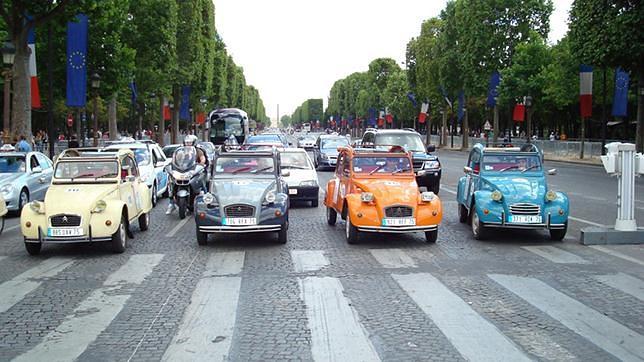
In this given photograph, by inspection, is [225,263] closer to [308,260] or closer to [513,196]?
[308,260]

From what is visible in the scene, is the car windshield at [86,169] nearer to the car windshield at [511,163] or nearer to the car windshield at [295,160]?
the car windshield at [511,163]

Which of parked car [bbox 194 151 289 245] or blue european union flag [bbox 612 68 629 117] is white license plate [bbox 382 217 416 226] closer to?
parked car [bbox 194 151 289 245]

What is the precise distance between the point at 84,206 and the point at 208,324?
5.04 meters

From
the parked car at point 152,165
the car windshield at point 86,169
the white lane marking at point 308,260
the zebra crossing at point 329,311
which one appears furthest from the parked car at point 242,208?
the parked car at point 152,165

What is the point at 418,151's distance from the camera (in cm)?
2269

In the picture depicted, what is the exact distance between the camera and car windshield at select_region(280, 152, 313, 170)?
19.3m

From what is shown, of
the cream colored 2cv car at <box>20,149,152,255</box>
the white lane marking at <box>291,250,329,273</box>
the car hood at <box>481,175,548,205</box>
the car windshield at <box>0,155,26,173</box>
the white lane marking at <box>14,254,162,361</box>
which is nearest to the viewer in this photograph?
the white lane marking at <box>14,254,162,361</box>

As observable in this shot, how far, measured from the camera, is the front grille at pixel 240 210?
11.7 meters

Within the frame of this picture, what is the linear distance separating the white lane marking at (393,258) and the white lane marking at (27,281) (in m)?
4.79

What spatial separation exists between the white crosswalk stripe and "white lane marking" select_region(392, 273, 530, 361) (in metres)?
2.10

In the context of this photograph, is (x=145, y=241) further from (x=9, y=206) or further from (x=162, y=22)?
(x=162, y=22)

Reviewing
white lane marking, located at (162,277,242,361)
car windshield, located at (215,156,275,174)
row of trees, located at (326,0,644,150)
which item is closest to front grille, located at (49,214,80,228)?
white lane marking, located at (162,277,242,361)

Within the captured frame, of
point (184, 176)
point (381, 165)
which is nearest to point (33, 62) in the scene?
point (184, 176)

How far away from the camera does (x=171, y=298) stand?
8.02 m
